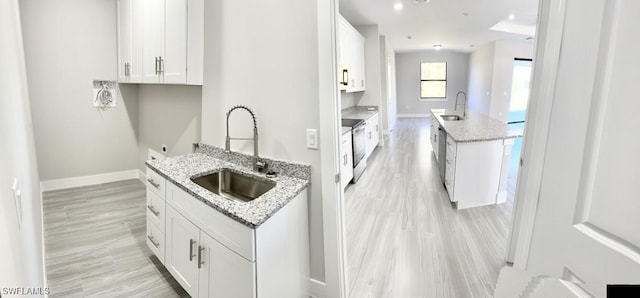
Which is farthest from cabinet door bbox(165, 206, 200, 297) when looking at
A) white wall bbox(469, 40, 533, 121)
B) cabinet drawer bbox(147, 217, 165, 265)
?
white wall bbox(469, 40, 533, 121)

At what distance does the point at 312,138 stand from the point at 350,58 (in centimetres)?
392

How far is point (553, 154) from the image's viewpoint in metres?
0.84

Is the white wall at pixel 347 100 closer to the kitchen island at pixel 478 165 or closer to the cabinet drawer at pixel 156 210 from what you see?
the kitchen island at pixel 478 165

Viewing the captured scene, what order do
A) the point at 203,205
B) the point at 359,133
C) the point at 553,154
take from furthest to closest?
the point at 359,133 < the point at 203,205 < the point at 553,154

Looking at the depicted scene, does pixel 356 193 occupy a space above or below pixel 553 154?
below

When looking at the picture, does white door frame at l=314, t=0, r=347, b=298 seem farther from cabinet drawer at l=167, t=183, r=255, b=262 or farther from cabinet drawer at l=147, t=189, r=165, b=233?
cabinet drawer at l=147, t=189, r=165, b=233

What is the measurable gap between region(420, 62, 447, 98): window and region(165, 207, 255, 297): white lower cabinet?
42.6 ft

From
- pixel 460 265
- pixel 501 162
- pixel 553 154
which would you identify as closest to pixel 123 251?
pixel 460 265

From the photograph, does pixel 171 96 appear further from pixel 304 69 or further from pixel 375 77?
pixel 375 77

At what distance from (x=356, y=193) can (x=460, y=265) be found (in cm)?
189

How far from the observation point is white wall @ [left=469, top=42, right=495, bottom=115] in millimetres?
10078

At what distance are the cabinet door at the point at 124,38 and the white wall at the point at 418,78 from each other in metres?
11.3

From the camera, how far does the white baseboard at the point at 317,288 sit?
2015mm

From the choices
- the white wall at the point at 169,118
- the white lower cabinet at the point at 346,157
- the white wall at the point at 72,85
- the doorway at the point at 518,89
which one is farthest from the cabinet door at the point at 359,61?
the doorway at the point at 518,89
